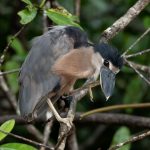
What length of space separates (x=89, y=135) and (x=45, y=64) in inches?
72.9

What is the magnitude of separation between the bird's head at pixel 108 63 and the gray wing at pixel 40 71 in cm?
20

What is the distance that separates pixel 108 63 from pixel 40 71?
0.36m

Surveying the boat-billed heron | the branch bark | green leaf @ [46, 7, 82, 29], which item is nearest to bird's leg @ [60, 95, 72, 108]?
Result: the boat-billed heron

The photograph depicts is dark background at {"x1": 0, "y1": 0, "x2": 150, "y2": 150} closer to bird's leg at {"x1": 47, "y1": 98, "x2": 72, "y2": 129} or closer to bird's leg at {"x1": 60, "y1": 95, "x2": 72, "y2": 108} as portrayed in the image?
bird's leg at {"x1": 60, "y1": 95, "x2": 72, "y2": 108}

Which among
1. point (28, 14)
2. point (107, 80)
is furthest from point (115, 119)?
point (28, 14)

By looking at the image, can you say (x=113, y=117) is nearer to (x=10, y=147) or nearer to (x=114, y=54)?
(x=114, y=54)

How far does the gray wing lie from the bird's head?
20cm

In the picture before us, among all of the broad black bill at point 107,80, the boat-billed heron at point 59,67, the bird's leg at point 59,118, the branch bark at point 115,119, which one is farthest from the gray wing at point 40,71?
the branch bark at point 115,119

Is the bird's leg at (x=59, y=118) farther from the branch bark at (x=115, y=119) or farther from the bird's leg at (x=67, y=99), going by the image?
the branch bark at (x=115, y=119)

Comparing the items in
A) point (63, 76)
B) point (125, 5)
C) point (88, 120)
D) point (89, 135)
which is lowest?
point (89, 135)

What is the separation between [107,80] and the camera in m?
3.00

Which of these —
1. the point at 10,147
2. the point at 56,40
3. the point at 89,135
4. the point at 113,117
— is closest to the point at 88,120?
the point at 113,117

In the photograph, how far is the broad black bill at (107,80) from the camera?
2939 millimetres

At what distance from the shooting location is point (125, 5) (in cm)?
469
